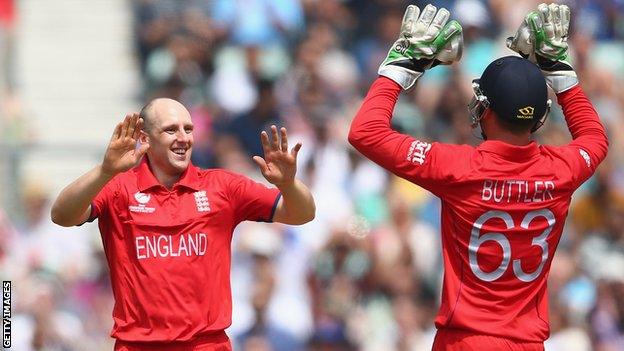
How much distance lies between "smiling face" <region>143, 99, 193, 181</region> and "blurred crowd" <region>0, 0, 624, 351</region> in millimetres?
4220

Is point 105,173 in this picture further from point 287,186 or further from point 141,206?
point 287,186

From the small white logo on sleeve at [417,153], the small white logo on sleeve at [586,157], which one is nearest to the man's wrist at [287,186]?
the small white logo on sleeve at [417,153]

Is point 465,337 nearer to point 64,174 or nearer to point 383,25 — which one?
point 64,174

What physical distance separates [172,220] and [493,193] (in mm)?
1631

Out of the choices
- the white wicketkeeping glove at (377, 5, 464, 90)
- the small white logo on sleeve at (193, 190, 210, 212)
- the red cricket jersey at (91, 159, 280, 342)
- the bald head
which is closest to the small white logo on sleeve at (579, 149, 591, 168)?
the white wicketkeeping glove at (377, 5, 464, 90)

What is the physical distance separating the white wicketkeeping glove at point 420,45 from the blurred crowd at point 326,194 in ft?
15.5

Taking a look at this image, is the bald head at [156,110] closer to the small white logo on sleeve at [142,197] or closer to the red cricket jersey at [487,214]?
the small white logo on sleeve at [142,197]

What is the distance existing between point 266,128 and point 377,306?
242 centimetres

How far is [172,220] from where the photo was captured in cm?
715

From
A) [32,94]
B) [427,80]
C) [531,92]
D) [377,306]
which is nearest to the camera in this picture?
[531,92]

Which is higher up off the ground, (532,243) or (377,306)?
(532,243)

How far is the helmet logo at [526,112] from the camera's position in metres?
6.71

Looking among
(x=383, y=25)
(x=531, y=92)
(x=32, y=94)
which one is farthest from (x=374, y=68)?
(x=531, y=92)

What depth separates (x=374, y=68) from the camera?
568 inches
